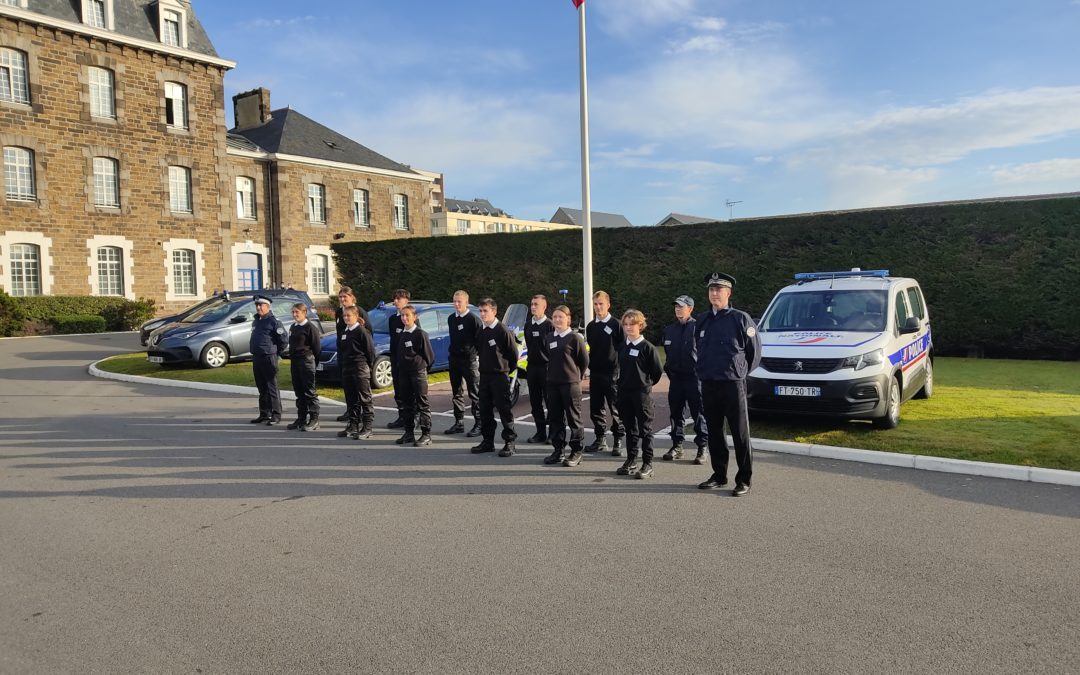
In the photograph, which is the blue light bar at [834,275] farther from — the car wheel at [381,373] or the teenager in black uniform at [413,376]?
the car wheel at [381,373]

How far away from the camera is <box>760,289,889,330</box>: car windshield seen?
9.36 metres

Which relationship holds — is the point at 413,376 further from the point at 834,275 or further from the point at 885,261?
the point at 885,261

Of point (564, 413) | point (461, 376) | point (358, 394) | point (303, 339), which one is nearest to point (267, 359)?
point (303, 339)

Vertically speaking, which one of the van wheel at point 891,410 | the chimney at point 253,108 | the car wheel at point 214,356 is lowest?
the van wheel at point 891,410

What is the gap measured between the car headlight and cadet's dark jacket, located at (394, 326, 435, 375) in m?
4.77

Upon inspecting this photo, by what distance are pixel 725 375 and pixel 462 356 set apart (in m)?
3.95

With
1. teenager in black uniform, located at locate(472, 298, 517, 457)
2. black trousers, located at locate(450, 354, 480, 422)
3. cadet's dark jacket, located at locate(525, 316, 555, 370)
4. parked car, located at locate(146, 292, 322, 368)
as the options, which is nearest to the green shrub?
parked car, located at locate(146, 292, 322, 368)

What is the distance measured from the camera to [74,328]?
2703cm

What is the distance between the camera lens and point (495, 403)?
330 inches

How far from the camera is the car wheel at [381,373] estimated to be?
514 inches

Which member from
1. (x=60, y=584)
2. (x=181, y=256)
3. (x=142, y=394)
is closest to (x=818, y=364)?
(x=60, y=584)

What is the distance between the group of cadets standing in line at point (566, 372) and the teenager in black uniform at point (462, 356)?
0.01 m

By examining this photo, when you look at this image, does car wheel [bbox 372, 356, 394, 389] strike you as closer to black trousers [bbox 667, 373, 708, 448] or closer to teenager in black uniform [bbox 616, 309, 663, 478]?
black trousers [bbox 667, 373, 708, 448]

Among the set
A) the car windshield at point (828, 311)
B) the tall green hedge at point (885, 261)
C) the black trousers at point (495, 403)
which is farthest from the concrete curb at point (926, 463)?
the tall green hedge at point (885, 261)
